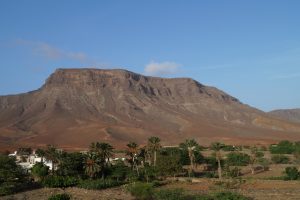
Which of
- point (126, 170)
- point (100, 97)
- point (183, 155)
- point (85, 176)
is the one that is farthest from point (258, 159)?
point (100, 97)

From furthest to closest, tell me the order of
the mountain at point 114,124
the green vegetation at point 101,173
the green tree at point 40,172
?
1. the mountain at point 114,124
2. the green tree at point 40,172
3. the green vegetation at point 101,173

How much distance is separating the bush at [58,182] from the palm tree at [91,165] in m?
2.96

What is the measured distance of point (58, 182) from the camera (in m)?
55.3

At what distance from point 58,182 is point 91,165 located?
5.45 metres

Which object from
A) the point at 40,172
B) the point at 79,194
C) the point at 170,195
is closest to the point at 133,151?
the point at 40,172

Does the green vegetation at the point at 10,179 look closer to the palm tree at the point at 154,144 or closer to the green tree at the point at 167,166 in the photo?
the green tree at the point at 167,166

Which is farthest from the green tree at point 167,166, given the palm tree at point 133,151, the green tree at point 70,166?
the green tree at point 70,166

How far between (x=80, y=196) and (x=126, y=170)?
1717 centimetres

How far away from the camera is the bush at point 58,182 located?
54.9 meters

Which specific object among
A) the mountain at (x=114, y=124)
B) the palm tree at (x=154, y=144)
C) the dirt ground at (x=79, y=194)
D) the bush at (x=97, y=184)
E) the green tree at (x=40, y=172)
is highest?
the mountain at (x=114, y=124)

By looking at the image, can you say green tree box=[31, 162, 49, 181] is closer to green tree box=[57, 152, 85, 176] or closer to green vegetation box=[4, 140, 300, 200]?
green vegetation box=[4, 140, 300, 200]

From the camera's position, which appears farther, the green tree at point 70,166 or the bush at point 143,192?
the green tree at point 70,166

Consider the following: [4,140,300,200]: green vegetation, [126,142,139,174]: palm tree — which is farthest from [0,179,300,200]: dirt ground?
[126,142,139,174]: palm tree

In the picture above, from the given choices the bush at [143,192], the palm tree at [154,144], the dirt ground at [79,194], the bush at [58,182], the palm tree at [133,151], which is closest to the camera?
the bush at [143,192]
